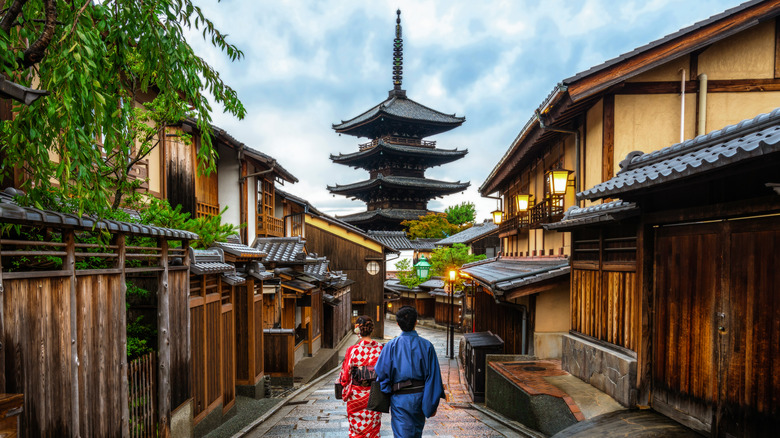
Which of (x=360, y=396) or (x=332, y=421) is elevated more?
(x=360, y=396)

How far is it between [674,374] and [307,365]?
41.4 feet

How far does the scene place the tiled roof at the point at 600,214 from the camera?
6.06 m

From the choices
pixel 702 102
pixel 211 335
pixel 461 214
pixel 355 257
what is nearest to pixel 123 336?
pixel 211 335

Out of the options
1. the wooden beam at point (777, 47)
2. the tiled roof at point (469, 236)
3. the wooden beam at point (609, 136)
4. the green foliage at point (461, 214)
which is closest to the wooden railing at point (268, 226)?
the wooden beam at point (609, 136)

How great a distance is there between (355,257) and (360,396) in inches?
886

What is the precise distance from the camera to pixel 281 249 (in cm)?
1576

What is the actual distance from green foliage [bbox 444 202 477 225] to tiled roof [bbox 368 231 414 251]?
22235mm

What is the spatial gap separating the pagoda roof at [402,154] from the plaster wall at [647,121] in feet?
100

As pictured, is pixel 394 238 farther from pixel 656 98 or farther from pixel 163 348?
pixel 163 348

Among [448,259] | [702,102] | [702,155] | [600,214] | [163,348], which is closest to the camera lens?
[702,155]

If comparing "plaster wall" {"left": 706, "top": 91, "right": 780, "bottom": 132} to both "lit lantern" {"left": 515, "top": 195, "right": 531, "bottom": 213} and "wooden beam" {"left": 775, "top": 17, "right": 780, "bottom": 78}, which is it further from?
"lit lantern" {"left": 515, "top": 195, "right": 531, "bottom": 213}

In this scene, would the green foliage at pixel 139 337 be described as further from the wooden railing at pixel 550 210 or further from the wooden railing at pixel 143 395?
the wooden railing at pixel 550 210

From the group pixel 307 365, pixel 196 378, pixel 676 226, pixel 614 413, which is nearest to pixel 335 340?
pixel 307 365

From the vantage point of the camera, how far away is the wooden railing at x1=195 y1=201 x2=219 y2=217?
12.3 m
